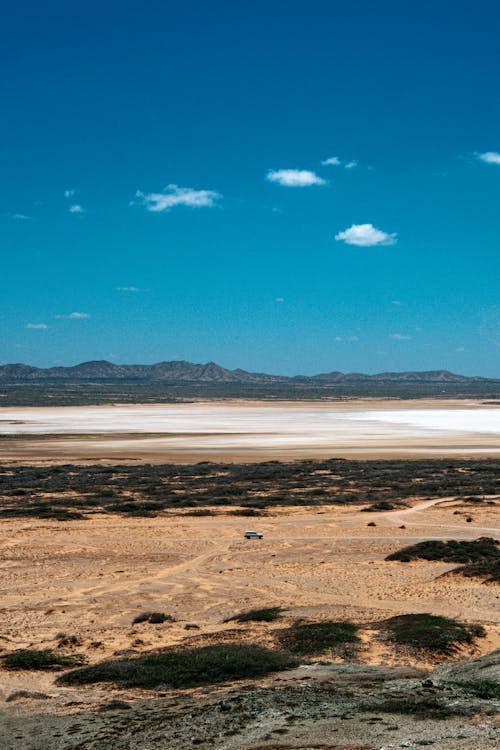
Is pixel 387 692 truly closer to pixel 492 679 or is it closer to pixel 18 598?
pixel 492 679

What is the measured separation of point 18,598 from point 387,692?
38.8ft

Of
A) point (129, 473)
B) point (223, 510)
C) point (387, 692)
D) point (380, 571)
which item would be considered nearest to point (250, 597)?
point (380, 571)

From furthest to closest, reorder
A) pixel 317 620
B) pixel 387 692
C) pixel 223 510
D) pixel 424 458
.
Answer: pixel 424 458 → pixel 223 510 → pixel 317 620 → pixel 387 692

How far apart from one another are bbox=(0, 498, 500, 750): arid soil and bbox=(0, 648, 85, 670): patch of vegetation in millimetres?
392

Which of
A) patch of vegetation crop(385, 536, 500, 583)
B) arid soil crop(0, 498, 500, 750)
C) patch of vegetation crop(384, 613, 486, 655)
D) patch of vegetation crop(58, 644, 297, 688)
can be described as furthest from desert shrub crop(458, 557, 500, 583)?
patch of vegetation crop(58, 644, 297, 688)

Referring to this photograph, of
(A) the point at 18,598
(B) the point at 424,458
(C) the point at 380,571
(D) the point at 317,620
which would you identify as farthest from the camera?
(B) the point at 424,458

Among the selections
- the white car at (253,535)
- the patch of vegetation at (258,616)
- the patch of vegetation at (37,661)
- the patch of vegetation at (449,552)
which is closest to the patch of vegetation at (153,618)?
the patch of vegetation at (258,616)

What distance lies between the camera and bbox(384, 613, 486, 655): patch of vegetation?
14266mm

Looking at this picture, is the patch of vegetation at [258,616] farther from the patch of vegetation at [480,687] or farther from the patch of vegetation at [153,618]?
the patch of vegetation at [480,687]

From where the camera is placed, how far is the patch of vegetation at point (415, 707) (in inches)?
377

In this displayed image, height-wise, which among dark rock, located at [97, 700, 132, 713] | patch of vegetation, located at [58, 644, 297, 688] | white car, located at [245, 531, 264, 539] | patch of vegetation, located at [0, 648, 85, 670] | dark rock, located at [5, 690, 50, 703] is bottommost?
white car, located at [245, 531, 264, 539]

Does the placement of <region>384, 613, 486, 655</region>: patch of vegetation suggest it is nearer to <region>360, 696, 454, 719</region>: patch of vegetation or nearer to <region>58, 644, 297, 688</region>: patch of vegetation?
<region>58, 644, 297, 688</region>: patch of vegetation

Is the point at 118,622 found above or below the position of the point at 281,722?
below

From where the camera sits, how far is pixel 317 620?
54.6 feet
